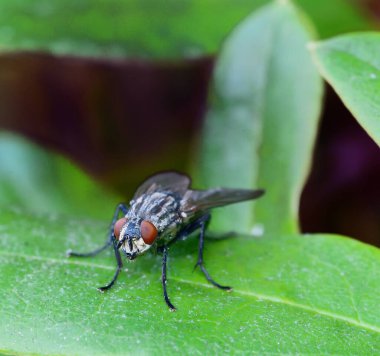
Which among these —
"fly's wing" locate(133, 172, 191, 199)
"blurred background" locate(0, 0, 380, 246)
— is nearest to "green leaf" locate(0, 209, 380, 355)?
"fly's wing" locate(133, 172, 191, 199)

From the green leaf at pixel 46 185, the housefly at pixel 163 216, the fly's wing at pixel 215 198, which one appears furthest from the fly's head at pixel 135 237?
the green leaf at pixel 46 185

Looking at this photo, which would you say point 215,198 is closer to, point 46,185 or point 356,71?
point 356,71

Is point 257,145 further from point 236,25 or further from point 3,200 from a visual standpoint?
point 3,200

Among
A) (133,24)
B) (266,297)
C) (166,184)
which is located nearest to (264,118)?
(166,184)

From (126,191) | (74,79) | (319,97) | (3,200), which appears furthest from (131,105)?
(319,97)

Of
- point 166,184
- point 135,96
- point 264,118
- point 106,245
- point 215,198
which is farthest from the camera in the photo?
point 135,96
